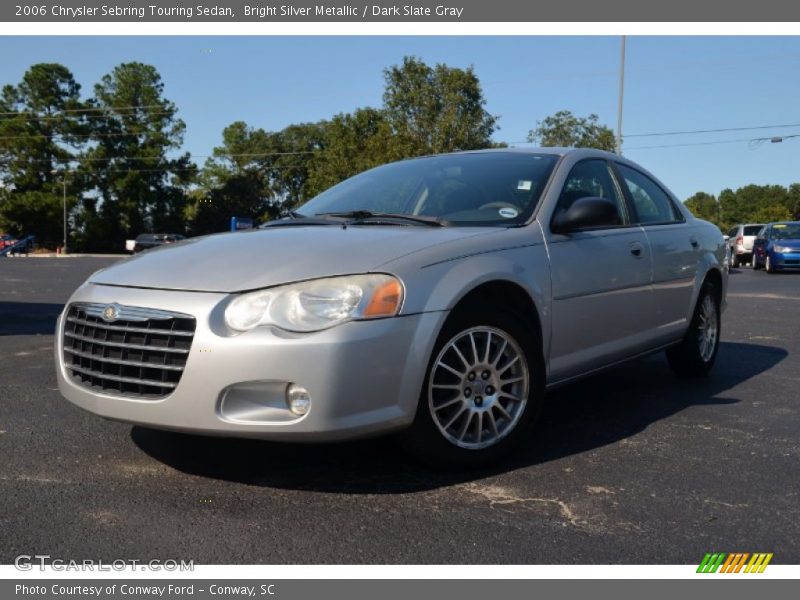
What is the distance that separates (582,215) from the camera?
4.15 meters

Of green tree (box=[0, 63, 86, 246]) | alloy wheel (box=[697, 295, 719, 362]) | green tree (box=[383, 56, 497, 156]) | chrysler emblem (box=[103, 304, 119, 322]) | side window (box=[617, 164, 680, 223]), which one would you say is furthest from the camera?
green tree (box=[0, 63, 86, 246])

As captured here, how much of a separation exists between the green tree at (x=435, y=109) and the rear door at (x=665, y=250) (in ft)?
138

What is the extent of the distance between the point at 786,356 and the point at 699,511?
4.49 metres

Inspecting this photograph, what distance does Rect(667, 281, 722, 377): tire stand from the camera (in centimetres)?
570

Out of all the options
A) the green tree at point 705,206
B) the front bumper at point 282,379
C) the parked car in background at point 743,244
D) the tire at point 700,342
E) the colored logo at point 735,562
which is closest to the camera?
the colored logo at point 735,562

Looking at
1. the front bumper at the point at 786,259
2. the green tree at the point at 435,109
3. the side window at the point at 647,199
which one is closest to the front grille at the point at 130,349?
the side window at the point at 647,199

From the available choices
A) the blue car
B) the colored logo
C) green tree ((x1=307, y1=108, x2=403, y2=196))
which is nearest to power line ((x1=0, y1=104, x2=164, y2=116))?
green tree ((x1=307, y1=108, x2=403, y2=196))

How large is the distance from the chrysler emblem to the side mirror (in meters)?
2.10

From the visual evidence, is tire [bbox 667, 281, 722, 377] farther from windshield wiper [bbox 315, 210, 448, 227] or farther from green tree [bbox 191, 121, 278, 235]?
green tree [bbox 191, 121, 278, 235]

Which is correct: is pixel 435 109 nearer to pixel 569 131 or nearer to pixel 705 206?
pixel 569 131

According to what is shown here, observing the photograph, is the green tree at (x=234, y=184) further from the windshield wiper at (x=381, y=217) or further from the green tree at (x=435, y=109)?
the windshield wiper at (x=381, y=217)

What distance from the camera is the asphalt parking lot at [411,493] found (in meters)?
2.78
